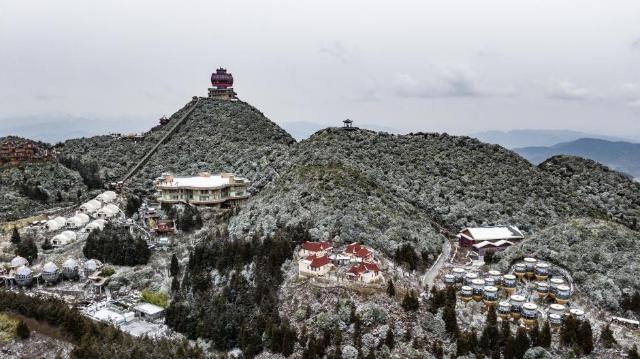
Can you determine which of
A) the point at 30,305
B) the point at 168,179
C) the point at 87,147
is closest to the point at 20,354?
the point at 30,305

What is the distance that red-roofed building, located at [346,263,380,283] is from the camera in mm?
37844

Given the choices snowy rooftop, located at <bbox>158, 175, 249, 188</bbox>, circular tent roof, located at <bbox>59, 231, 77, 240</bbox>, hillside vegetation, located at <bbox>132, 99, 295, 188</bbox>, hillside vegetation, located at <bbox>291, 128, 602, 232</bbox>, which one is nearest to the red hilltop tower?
hillside vegetation, located at <bbox>132, 99, 295, 188</bbox>

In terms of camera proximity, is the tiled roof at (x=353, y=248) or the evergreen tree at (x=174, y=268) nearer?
the tiled roof at (x=353, y=248)

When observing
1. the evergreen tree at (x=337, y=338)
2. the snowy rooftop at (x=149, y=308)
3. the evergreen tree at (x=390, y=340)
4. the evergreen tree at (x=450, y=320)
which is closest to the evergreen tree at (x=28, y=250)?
the snowy rooftop at (x=149, y=308)

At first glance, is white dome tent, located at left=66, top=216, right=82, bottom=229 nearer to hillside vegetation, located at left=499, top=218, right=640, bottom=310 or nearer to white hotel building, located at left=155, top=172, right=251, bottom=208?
white hotel building, located at left=155, top=172, right=251, bottom=208

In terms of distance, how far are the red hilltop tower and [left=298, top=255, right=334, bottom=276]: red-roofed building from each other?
82295 millimetres

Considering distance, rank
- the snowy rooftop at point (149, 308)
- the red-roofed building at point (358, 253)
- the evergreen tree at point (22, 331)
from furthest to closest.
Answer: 1. the red-roofed building at point (358, 253)
2. the snowy rooftop at point (149, 308)
3. the evergreen tree at point (22, 331)

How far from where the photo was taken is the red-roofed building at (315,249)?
42.4m

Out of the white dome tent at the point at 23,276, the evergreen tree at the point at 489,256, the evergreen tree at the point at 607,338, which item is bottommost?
the white dome tent at the point at 23,276

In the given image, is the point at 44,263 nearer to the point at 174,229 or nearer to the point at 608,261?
the point at 174,229

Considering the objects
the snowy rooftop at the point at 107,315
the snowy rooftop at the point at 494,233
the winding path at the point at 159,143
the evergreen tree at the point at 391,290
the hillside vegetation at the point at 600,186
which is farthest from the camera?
the winding path at the point at 159,143

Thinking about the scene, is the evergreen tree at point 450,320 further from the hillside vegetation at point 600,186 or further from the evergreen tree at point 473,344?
the hillside vegetation at point 600,186

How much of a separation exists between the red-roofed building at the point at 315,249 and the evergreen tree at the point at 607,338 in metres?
21.0

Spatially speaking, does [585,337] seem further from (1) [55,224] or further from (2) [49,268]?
(1) [55,224]
